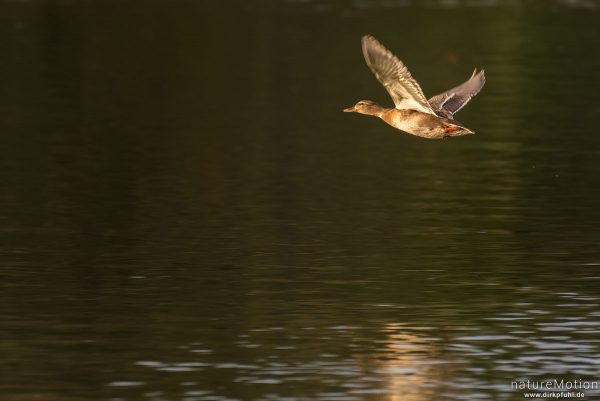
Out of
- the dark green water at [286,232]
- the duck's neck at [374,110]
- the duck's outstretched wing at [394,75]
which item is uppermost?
the duck's outstretched wing at [394,75]

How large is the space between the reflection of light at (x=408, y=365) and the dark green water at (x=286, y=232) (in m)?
0.03

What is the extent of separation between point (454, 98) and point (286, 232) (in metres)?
3.03

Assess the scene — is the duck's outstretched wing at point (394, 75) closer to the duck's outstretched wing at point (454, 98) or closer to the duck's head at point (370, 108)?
the duck's outstretched wing at point (454, 98)

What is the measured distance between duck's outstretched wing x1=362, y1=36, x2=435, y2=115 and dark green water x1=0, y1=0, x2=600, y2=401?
79.8 inches

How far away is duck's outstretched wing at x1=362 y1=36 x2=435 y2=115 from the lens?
64.6ft

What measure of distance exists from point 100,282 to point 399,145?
554 inches

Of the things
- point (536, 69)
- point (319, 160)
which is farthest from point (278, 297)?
point (536, 69)

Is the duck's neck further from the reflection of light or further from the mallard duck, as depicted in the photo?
the reflection of light

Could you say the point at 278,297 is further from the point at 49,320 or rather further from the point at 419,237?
the point at 419,237

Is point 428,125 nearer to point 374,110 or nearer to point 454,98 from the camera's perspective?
point 374,110

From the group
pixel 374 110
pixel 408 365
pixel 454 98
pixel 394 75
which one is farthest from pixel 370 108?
pixel 408 365

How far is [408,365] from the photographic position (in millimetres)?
16016

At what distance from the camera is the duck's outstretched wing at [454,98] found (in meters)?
21.2

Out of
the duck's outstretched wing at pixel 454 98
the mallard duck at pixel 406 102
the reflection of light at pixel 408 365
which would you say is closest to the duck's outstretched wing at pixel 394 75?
the mallard duck at pixel 406 102
